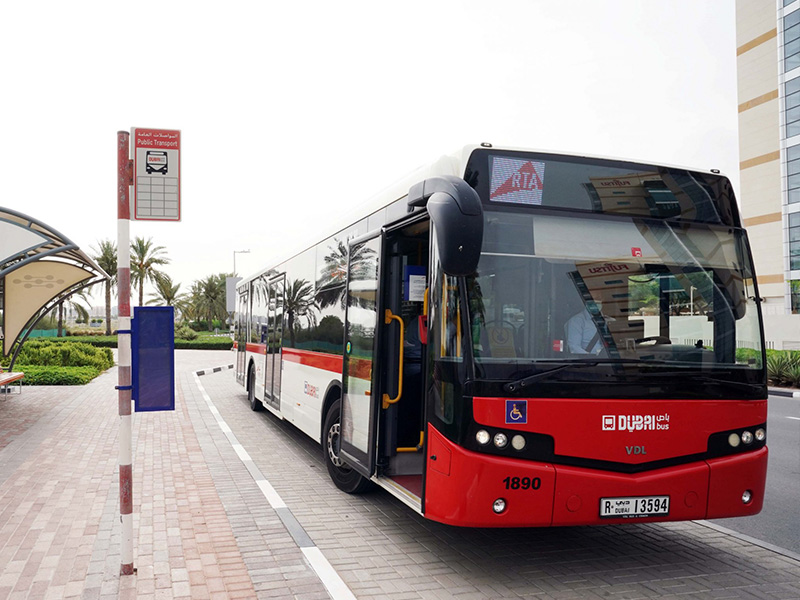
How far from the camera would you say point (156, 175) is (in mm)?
5160

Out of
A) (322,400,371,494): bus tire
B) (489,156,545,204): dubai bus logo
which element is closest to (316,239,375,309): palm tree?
(322,400,371,494): bus tire

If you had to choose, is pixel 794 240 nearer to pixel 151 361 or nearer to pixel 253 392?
pixel 253 392

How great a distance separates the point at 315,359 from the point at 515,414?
14.9 ft

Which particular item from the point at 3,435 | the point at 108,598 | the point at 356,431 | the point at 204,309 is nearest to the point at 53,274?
the point at 3,435

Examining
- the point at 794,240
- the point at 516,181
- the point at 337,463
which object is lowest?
the point at 337,463

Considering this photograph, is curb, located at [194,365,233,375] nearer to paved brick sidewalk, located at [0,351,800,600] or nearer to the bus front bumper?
paved brick sidewalk, located at [0,351,800,600]

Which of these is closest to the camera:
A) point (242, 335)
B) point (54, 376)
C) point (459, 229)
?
point (459, 229)

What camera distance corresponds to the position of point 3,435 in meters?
10.9

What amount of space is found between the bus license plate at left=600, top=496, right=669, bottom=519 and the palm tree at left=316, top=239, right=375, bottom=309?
9.95 feet

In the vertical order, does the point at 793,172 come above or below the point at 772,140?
below

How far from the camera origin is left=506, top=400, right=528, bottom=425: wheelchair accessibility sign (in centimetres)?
476

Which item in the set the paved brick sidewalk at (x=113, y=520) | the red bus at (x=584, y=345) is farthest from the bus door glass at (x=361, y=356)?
the paved brick sidewalk at (x=113, y=520)

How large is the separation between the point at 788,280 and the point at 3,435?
4123 centimetres

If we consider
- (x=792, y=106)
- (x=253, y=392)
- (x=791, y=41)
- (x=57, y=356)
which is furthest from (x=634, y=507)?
(x=791, y=41)
